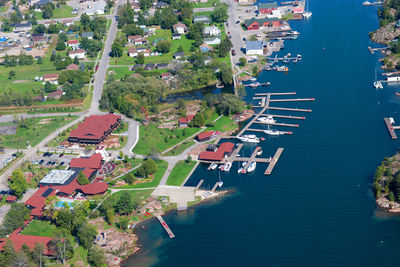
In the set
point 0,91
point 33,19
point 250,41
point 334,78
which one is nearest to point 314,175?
point 334,78

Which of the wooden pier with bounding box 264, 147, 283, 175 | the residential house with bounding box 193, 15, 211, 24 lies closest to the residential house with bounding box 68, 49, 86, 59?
the residential house with bounding box 193, 15, 211, 24

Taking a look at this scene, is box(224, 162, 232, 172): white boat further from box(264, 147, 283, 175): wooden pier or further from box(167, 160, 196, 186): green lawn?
box(264, 147, 283, 175): wooden pier

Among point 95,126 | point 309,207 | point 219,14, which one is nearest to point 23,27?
point 219,14

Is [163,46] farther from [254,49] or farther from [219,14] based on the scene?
[219,14]

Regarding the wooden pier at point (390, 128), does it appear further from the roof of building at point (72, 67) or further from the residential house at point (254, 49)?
the roof of building at point (72, 67)

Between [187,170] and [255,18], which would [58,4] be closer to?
[255,18]

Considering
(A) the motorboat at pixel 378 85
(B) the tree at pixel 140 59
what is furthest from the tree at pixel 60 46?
(A) the motorboat at pixel 378 85
